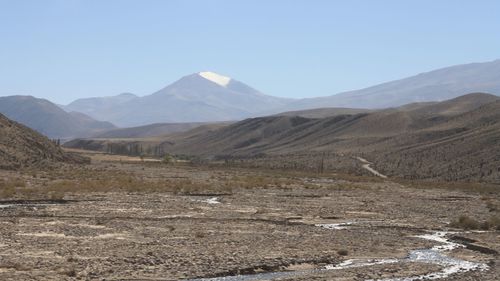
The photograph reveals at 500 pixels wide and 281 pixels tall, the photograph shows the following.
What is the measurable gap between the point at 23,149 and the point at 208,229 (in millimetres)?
59566

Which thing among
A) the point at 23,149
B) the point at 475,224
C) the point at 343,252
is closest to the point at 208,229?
the point at 343,252

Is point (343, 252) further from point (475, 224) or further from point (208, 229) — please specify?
point (475, 224)

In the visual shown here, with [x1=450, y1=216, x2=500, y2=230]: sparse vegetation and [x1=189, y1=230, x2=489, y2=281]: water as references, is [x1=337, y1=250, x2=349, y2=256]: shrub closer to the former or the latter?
[x1=189, y1=230, x2=489, y2=281]: water

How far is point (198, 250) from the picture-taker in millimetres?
31031

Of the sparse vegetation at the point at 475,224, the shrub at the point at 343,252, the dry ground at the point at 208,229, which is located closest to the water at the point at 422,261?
the dry ground at the point at 208,229

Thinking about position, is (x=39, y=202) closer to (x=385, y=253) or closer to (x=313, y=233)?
(x=313, y=233)

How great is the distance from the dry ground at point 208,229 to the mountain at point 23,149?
1515cm

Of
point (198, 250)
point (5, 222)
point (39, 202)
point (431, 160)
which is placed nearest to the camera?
point (198, 250)

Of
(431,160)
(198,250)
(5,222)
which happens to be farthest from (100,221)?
(431,160)

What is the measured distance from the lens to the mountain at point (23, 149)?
277 feet

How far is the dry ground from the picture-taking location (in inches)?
1058

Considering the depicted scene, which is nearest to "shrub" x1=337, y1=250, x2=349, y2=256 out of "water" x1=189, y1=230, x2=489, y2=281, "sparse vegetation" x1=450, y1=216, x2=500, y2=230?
"water" x1=189, y1=230, x2=489, y2=281

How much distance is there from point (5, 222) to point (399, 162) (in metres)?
100

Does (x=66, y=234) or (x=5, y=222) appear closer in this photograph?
(x=66, y=234)
